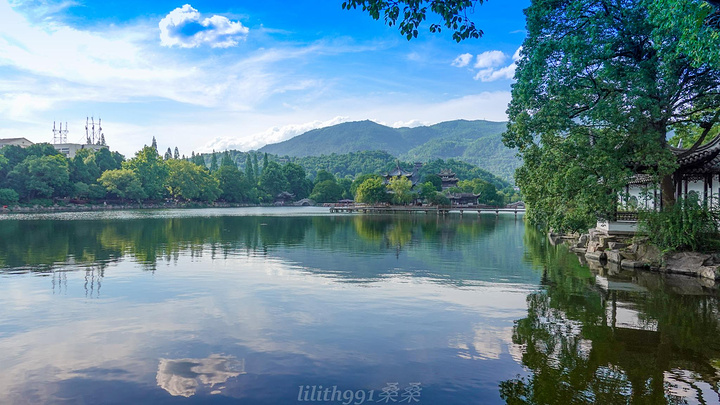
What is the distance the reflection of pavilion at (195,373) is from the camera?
596 cm

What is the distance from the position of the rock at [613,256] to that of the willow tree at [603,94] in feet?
6.31

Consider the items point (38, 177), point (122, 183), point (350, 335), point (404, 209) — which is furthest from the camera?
point (122, 183)

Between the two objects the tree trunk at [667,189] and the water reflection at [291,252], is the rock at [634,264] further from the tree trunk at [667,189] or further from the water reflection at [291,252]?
the water reflection at [291,252]

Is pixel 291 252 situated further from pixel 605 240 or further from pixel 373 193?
pixel 373 193

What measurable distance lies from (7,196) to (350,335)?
63.7 m

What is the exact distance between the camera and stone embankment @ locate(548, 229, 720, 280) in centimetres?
1432

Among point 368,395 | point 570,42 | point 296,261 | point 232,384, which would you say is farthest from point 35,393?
point 570,42

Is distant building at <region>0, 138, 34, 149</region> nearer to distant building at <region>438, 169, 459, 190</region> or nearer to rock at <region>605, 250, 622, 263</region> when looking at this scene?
distant building at <region>438, 169, 459, 190</region>

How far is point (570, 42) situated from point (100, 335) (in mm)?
13630

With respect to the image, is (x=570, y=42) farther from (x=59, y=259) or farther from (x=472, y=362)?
(x=59, y=259)

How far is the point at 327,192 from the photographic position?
4188 inches

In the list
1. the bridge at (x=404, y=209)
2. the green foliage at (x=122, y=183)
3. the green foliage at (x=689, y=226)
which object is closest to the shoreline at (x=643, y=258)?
the green foliage at (x=689, y=226)

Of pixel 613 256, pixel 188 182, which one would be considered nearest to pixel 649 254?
pixel 613 256

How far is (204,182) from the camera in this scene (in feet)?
298
